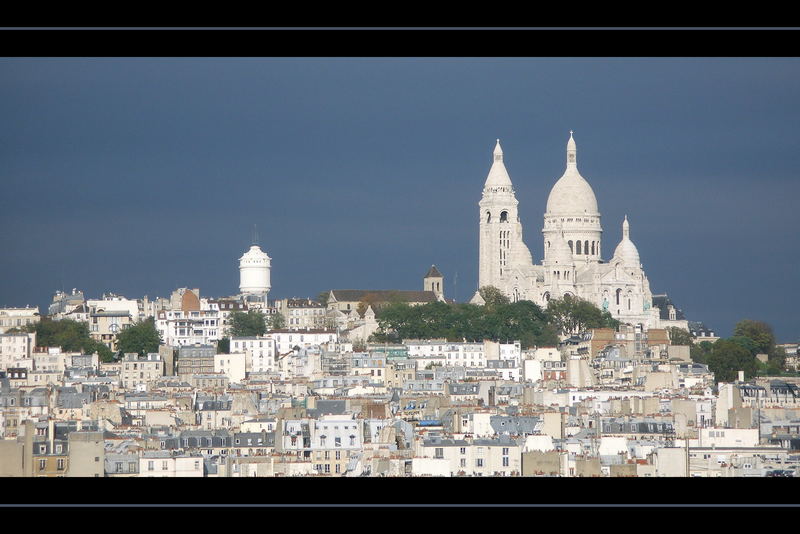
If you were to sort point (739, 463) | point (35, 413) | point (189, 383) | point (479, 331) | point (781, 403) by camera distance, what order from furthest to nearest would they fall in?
point (479, 331)
point (189, 383)
point (781, 403)
point (35, 413)
point (739, 463)

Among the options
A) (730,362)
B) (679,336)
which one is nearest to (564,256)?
(679,336)

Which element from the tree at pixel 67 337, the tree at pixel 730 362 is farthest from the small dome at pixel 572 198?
the tree at pixel 67 337

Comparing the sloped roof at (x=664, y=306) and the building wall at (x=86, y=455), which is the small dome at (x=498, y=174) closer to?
the sloped roof at (x=664, y=306)

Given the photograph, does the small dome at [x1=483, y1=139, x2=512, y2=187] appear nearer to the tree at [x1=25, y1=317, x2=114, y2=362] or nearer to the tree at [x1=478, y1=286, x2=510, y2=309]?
the tree at [x1=478, y1=286, x2=510, y2=309]

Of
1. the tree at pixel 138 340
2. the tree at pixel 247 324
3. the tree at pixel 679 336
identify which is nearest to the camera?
the tree at pixel 138 340

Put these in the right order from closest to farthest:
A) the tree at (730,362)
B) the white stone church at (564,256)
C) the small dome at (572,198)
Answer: the tree at (730,362) < the white stone church at (564,256) < the small dome at (572,198)
